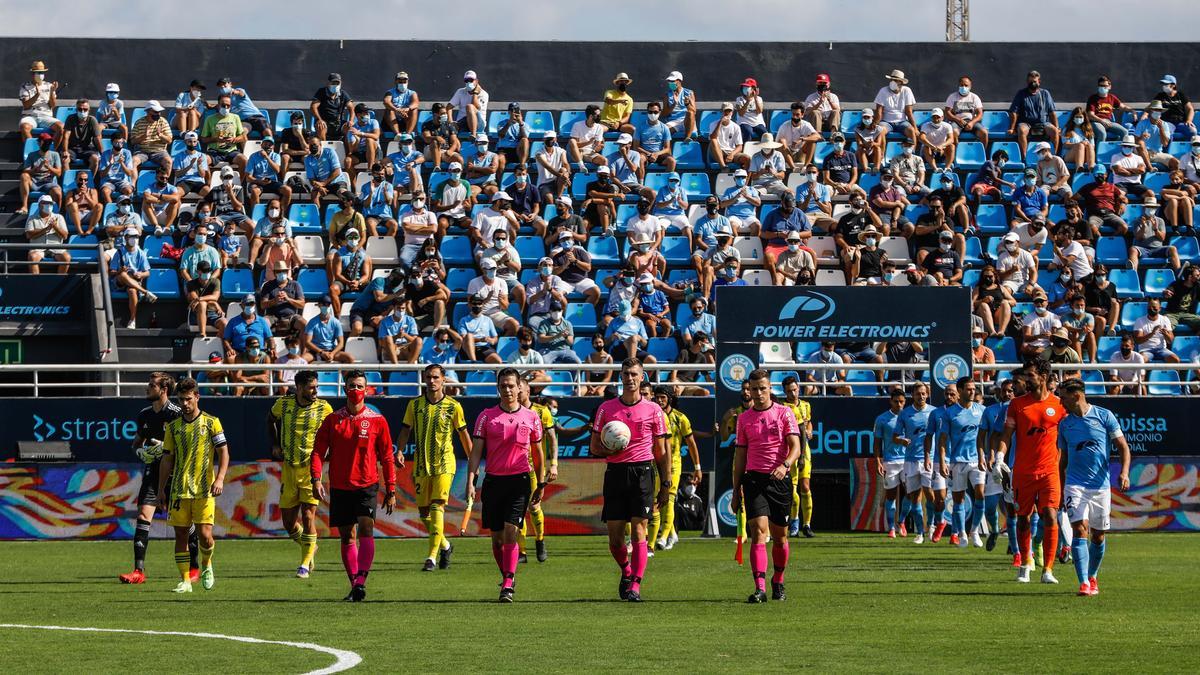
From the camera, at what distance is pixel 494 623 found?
1335cm

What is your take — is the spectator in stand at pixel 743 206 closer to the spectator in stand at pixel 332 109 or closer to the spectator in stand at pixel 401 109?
the spectator in stand at pixel 401 109

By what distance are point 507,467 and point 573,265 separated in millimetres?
14410

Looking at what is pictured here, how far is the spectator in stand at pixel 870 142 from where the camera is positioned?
33.2 meters

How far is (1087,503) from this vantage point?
15594mm

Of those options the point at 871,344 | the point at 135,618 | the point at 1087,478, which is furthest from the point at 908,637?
the point at 871,344

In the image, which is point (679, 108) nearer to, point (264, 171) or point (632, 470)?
point (264, 171)

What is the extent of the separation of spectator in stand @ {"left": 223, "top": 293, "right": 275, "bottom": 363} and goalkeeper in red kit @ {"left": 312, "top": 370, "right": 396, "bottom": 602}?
36.6ft

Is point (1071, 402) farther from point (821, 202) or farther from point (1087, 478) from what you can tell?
point (821, 202)

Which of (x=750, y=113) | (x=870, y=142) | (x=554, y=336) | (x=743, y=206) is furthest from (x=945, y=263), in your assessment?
(x=554, y=336)

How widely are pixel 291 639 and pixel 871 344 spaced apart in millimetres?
16646

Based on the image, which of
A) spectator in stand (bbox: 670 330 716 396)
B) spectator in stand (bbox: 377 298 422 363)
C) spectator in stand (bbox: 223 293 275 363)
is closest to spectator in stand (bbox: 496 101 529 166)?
spectator in stand (bbox: 377 298 422 363)

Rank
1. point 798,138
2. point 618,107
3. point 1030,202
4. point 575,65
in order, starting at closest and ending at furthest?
point 1030,202
point 798,138
point 618,107
point 575,65

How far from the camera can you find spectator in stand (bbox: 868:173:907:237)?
31.6m

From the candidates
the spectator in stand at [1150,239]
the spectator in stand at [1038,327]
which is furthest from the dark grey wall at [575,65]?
the spectator in stand at [1038,327]
